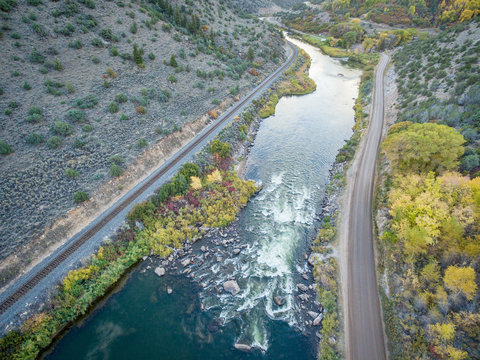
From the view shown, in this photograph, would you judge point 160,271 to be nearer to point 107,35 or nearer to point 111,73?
point 111,73

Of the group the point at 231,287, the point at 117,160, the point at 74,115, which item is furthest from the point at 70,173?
the point at 231,287

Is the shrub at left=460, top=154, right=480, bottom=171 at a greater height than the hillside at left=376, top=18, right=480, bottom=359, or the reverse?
the shrub at left=460, top=154, right=480, bottom=171

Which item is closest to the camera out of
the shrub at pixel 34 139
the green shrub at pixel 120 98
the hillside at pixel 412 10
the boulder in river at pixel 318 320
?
the boulder in river at pixel 318 320

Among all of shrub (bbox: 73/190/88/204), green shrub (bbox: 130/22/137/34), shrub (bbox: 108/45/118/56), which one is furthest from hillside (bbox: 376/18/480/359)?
green shrub (bbox: 130/22/137/34)

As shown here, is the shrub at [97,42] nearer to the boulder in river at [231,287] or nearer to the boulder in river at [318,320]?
the boulder in river at [231,287]

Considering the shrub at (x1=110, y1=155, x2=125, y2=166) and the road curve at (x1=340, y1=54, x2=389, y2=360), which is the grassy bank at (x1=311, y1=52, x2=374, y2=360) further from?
the shrub at (x1=110, y1=155, x2=125, y2=166)

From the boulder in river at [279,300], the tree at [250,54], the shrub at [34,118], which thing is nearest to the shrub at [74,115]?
the shrub at [34,118]
